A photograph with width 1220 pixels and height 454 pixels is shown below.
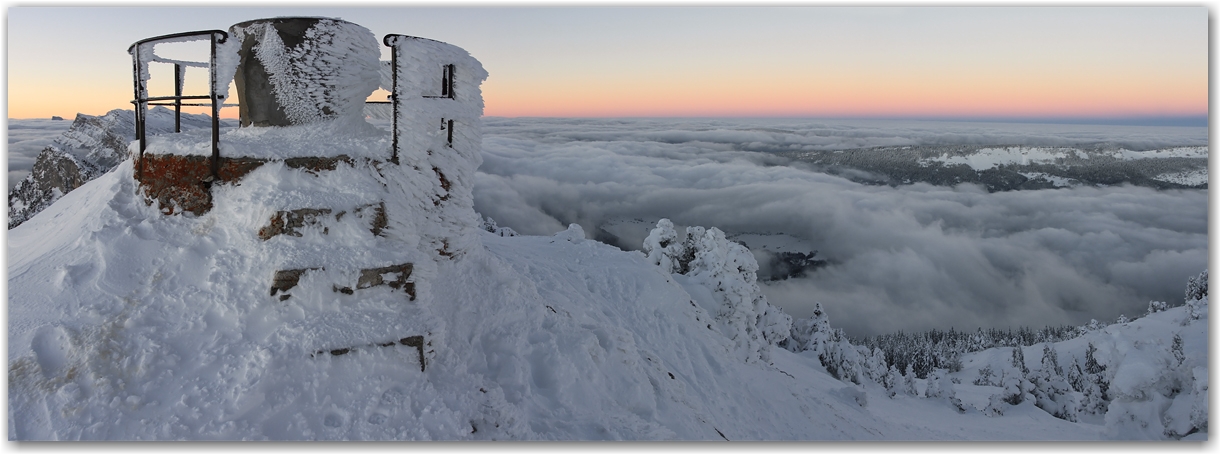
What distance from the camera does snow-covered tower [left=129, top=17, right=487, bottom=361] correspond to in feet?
18.9

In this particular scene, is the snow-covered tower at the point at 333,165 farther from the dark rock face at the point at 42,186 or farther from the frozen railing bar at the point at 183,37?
the dark rock face at the point at 42,186

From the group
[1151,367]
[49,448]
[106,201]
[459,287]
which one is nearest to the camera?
[49,448]

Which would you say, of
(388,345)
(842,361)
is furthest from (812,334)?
(388,345)

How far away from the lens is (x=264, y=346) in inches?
207

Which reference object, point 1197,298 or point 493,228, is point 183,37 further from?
A: point 1197,298

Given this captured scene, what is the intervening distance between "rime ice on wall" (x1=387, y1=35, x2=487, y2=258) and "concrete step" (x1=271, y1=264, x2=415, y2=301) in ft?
2.31

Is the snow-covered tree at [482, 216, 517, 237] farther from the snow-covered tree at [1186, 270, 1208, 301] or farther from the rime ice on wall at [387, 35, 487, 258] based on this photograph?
the snow-covered tree at [1186, 270, 1208, 301]

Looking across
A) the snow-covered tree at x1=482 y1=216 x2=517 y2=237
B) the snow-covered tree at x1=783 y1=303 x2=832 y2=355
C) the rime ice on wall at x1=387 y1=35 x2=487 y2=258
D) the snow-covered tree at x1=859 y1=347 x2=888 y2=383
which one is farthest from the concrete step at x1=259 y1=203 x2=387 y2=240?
the snow-covered tree at x1=783 y1=303 x2=832 y2=355

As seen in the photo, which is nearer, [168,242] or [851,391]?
[168,242]

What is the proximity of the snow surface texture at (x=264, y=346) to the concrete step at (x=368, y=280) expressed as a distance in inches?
3.7

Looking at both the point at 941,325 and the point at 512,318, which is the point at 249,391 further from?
the point at 941,325

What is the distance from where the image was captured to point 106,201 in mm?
6406

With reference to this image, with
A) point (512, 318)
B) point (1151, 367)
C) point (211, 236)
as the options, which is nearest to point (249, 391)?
point (211, 236)

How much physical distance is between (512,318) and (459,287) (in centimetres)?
77
